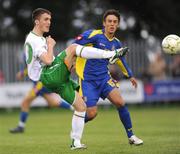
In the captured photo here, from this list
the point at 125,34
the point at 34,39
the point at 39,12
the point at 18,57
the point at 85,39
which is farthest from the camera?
the point at 125,34

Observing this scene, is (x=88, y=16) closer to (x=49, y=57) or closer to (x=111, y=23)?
(x=111, y=23)

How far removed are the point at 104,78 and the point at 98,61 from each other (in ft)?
1.08

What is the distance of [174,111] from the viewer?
74.5 ft

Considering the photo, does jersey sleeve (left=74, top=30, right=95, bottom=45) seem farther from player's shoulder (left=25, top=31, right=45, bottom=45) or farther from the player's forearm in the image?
player's shoulder (left=25, top=31, right=45, bottom=45)

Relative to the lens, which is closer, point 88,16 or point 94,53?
point 94,53

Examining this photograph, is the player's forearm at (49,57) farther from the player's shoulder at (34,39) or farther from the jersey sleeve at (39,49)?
the player's shoulder at (34,39)

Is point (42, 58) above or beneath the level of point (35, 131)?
above

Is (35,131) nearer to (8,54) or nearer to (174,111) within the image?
(174,111)

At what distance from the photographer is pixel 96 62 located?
12227mm

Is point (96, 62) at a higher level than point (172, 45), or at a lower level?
lower

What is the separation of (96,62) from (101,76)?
27 centimetres

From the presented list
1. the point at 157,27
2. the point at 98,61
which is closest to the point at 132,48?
the point at 157,27

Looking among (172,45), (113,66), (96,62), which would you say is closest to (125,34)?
(113,66)

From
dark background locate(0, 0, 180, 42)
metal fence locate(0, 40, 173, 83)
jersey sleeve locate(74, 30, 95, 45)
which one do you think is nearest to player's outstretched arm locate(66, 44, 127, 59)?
jersey sleeve locate(74, 30, 95, 45)
